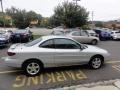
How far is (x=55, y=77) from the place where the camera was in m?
7.58

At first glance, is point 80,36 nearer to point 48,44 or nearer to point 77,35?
point 77,35

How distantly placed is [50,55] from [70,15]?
24.4 m

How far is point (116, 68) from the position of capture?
883 centimetres

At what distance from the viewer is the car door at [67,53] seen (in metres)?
8.01

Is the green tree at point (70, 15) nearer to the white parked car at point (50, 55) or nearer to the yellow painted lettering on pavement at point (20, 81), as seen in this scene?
the white parked car at point (50, 55)

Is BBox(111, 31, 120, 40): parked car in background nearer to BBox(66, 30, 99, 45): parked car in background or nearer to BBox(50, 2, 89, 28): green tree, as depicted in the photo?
BBox(50, 2, 89, 28): green tree

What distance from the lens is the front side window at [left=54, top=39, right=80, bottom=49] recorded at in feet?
26.5

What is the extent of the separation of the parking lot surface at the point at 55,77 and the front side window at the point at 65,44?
1.01 m

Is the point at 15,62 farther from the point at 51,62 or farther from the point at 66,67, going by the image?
the point at 66,67

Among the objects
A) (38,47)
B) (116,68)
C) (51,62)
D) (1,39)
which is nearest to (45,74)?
(51,62)

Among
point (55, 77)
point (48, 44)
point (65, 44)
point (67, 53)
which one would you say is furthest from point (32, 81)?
point (65, 44)

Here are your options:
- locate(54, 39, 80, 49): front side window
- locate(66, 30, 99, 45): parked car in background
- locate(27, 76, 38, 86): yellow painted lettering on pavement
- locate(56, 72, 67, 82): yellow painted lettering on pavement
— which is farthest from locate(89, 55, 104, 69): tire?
locate(66, 30, 99, 45): parked car in background

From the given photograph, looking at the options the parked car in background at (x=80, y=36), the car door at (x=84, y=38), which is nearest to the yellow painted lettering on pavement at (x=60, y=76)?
the parked car in background at (x=80, y=36)

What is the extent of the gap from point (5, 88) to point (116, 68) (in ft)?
15.8
